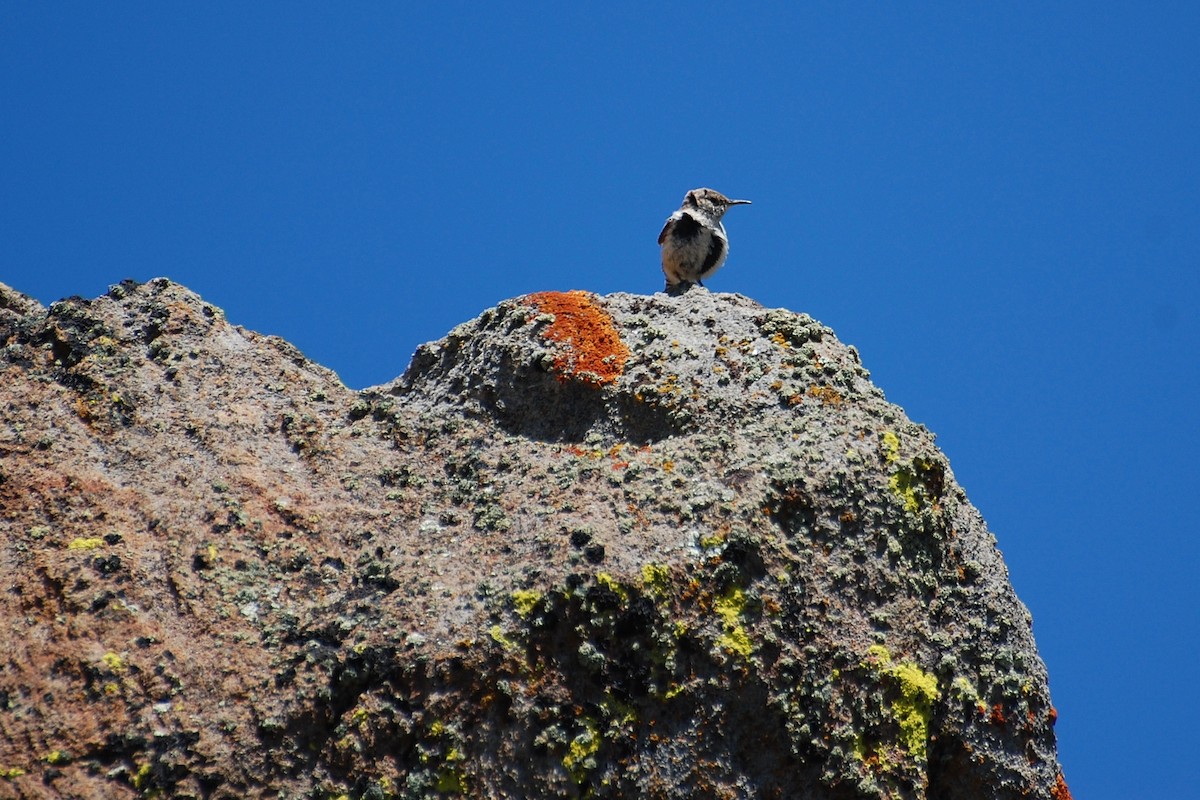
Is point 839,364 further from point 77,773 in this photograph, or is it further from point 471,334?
point 77,773

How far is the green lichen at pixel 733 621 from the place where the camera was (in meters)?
4.68

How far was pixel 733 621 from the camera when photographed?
15.5ft

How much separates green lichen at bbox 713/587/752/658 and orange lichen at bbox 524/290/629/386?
1.50m

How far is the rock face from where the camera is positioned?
14.3 ft

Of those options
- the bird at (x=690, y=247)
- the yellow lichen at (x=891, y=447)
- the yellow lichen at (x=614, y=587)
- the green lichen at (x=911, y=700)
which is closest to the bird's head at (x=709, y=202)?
the bird at (x=690, y=247)

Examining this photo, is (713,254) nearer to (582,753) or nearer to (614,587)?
(614,587)

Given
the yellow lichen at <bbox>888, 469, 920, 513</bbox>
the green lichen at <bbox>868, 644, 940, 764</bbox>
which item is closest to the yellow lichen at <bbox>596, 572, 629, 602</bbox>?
the green lichen at <bbox>868, 644, 940, 764</bbox>

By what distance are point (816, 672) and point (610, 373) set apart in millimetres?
1876

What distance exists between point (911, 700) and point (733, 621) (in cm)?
85

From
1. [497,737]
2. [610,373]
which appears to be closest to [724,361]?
[610,373]

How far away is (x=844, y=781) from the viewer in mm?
4676

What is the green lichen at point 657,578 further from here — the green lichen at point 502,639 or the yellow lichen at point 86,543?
the yellow lichen at point 86,543

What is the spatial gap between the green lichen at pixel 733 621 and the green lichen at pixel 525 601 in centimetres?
72

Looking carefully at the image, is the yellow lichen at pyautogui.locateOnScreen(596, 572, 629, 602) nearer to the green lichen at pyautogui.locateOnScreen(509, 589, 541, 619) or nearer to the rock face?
the rock face
